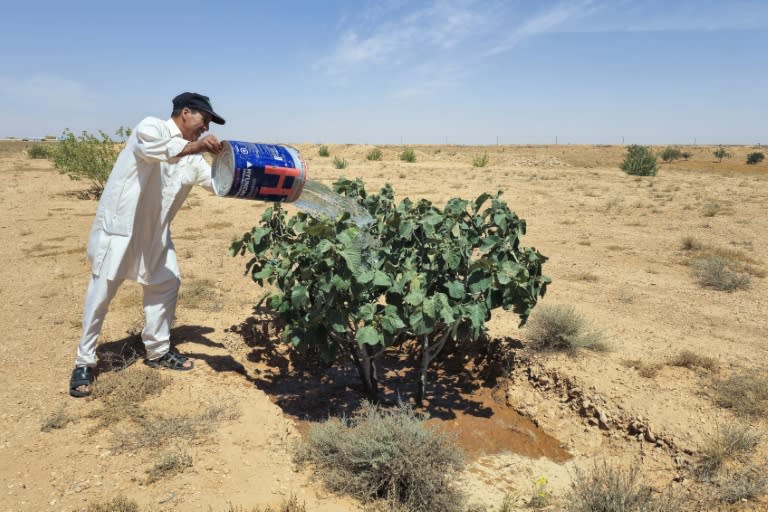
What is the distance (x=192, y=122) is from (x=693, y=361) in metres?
3.85

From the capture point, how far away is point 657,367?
12.6 ft

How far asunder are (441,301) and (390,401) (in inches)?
55.7

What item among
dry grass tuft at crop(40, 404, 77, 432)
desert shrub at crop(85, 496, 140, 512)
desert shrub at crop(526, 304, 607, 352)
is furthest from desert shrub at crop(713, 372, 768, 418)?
dry grass tuft at crop(40, 404, 77, 432)

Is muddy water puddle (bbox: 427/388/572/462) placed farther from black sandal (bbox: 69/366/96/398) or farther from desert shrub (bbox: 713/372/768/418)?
black sandal (bbox: 69/366/96/398)

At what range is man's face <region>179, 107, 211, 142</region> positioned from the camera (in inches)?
126

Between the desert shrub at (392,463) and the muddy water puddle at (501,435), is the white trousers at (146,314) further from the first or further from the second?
the muddy water puddle at (501,435)

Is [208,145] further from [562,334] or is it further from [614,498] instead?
[562,334]

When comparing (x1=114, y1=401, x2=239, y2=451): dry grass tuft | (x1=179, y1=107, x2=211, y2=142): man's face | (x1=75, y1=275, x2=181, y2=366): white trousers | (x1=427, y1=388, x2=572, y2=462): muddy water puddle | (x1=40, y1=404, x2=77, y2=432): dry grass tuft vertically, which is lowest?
(x1=427, y1=388, x2=572, y2=462): muddy water puddle

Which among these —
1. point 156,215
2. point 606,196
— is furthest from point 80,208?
point 606,196

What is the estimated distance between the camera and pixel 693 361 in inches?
152

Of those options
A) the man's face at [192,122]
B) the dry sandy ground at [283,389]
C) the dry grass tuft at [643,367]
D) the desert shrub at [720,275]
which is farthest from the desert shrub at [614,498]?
the desert shrub at [720,275]

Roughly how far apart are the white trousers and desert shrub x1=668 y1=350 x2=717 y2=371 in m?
3.66

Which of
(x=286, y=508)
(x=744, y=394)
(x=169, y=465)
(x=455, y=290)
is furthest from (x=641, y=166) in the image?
(x=169, y=465)

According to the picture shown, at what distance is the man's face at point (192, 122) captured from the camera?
3213 millimetres
